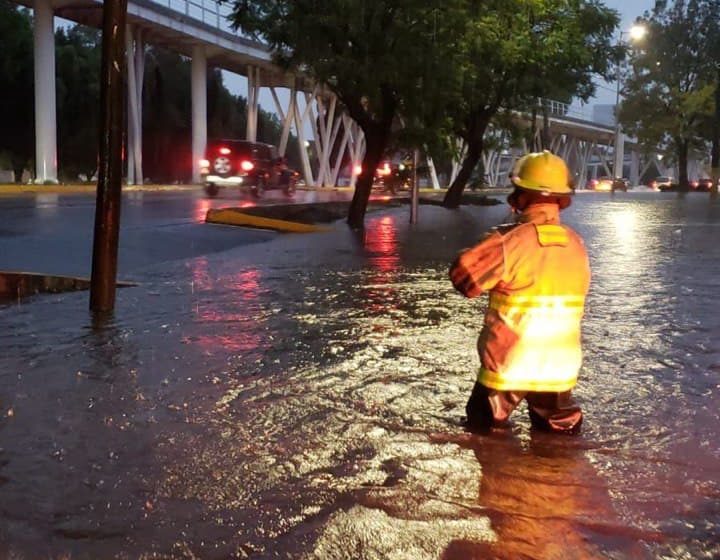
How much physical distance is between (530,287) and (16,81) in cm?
4403

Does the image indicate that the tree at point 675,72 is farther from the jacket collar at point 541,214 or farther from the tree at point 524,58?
the jacket collar at point 541,214

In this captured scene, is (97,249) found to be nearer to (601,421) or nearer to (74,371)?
(74,371)

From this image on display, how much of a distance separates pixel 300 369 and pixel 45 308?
3.21 m

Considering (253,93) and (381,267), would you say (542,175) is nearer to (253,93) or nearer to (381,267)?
(381,267)

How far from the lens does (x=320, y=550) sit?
10.3 feet

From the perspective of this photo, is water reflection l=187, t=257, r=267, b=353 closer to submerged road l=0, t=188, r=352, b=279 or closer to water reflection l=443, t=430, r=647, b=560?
submerged road l=0, t=188, r=352, b=279

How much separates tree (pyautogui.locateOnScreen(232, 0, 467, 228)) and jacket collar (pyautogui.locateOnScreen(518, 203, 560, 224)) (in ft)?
43.5

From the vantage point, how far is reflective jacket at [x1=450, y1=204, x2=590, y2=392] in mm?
4012

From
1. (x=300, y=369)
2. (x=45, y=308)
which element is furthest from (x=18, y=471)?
(x=45, y=308)

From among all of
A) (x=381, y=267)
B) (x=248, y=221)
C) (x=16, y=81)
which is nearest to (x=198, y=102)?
(x=16, y=81)

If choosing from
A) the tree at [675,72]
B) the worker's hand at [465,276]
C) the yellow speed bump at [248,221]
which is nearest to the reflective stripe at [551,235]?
the worker's hand at [465,276]

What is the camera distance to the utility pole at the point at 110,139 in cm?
717

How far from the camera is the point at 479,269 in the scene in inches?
158

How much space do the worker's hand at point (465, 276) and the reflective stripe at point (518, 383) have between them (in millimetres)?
463
